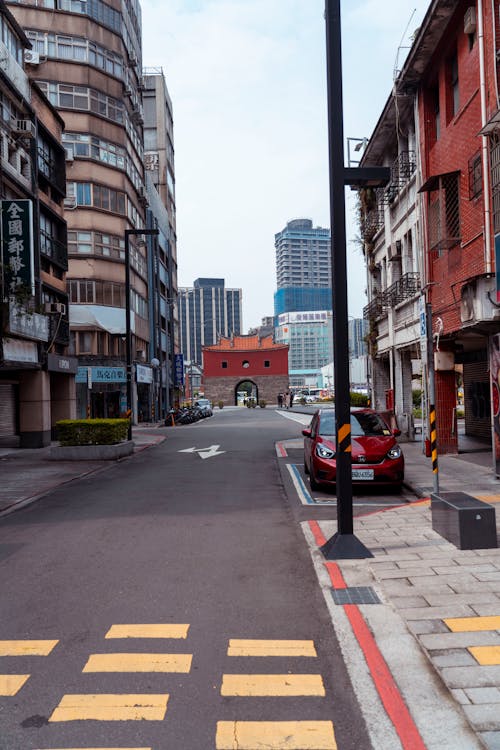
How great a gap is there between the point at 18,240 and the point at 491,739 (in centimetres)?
2232

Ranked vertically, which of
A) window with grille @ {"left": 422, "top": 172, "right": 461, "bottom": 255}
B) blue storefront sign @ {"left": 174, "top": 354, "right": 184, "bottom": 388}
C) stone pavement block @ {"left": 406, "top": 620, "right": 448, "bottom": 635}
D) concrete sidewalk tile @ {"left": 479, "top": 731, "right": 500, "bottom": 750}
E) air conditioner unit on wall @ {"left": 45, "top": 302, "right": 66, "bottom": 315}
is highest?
window with grille @ {"left": 422, "top": 172, "right": 461, "bottom": 255}

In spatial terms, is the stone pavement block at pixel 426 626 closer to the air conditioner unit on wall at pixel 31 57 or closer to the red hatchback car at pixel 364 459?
the red hatchback car at pixel 364 459

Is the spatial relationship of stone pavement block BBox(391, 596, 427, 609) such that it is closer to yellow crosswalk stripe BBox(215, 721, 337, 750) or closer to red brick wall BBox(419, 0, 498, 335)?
yellow crosswalk stripe BBox(215, 721, 337, 750)

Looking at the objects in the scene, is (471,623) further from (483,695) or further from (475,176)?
(475,176)

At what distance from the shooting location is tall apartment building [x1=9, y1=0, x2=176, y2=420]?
129ft

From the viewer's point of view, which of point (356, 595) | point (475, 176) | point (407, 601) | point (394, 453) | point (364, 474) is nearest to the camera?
point (407, 601)

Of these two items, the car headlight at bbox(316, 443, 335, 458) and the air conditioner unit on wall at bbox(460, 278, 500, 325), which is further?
the air conditioner unit on wall at bbox(460, 278, 500, 325)

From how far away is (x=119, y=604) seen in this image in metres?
5.81

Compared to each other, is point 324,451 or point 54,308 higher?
point 54,308

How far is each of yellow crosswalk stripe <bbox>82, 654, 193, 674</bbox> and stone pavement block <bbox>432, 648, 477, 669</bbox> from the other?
1.71 m

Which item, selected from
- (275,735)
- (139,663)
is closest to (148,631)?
(139,663)

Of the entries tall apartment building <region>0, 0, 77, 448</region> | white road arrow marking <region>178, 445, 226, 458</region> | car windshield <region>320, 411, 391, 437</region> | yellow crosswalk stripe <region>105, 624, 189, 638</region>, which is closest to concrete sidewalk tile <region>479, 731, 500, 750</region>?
yellow crosswalk stripe <region>105, 624, 189, 638</region>

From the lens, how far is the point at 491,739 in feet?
11.2

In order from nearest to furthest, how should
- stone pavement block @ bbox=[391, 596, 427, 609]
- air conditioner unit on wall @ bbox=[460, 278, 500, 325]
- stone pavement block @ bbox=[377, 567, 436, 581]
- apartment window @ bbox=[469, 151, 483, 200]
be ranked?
stone pavement block @ bbox=[391, 596, 427, 609] < stone pavement block @ bbox=[377, 567, 436, 581] < air conditioner unit on wall @ bbox=[460, 278, 500, 325] < apartment window @ bbox=[469, 151, 483, 200]
